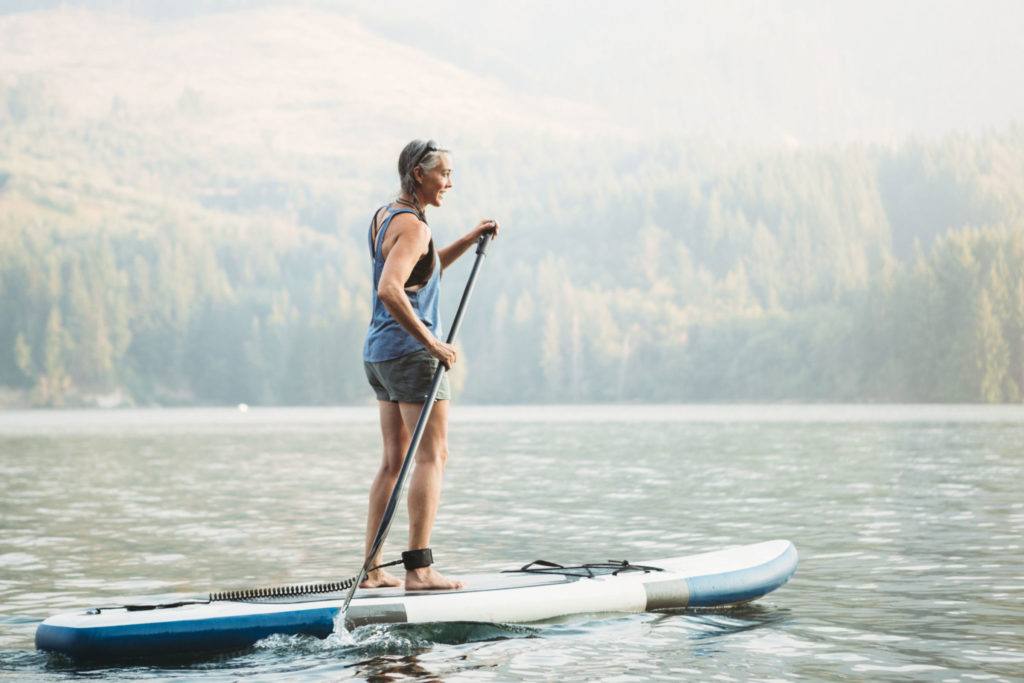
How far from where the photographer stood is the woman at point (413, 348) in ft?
27.5

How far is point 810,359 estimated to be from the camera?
152375 millimetres

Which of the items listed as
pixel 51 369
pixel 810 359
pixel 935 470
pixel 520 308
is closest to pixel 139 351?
pixel 51 369

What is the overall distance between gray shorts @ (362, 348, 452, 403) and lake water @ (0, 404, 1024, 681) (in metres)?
1.58

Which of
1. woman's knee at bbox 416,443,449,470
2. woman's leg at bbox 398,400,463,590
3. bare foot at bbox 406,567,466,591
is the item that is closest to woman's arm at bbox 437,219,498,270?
woman's leg at bbox 398,400,463,590

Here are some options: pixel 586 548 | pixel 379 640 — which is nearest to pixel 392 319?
pixel 379 640

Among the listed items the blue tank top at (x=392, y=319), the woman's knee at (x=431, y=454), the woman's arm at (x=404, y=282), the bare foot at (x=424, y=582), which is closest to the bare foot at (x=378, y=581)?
the bare foot at (x=424, y=582)

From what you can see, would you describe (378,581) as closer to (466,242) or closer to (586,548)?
(466,242)

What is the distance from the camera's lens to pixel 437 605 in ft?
28.0

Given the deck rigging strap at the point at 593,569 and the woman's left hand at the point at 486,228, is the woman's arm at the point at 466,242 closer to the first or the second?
the woman's left hand at the point at 486,228

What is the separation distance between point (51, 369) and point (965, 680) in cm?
17620

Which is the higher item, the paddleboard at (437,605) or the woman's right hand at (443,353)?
the woman's right hand at (443,353)

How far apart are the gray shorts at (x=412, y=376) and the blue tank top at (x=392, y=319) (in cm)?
5

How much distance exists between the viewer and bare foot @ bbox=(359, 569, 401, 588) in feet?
29.5

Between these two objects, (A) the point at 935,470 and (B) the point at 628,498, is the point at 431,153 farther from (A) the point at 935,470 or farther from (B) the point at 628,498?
(A) the point at 935,470
